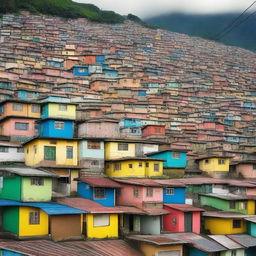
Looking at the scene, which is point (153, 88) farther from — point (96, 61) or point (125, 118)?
point (125, 118)

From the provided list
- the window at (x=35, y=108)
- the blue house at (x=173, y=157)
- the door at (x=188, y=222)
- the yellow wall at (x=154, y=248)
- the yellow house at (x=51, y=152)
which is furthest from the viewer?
the window at (x=35, y=108)

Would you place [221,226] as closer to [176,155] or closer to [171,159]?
[171,159]

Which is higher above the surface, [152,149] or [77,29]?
[77,29]

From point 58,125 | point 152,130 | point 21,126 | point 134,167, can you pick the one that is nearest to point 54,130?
point 58,125

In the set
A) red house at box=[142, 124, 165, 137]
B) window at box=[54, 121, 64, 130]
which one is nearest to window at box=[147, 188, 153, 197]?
window at box=[54, 121, 64, 130]

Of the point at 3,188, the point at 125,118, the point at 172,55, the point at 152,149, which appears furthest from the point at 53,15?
the point at 3,188

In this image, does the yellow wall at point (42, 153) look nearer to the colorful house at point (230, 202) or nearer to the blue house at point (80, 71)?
the colorful house at point (230, 202)

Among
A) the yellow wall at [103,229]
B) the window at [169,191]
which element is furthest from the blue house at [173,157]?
the yellow wall at [103,229]
